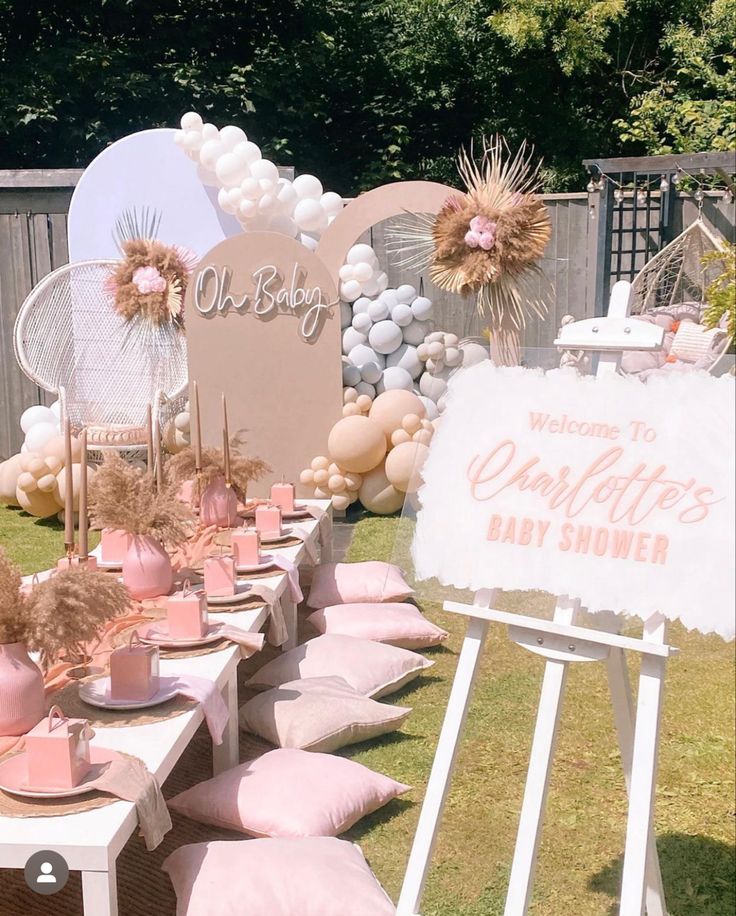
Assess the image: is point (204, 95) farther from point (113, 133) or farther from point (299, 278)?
point (299, 278)

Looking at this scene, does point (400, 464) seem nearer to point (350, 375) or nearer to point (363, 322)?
point (350, 375)

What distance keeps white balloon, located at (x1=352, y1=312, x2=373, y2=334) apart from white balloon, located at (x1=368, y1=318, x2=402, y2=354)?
0.17 ft

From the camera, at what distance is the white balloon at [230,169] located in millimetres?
6703

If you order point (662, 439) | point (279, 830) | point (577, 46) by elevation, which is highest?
point (577, 46)

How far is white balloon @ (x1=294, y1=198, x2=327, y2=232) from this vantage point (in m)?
6.99

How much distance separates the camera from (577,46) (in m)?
12.7

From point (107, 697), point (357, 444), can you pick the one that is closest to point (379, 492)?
point (357, 444)

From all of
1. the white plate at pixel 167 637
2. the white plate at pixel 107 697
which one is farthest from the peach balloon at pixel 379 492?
the white plate at pixel 107 697

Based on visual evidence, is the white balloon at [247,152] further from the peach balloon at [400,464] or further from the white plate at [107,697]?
the white plate at [107,697]

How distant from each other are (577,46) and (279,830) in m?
11.8

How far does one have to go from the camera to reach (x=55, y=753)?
2.14 meters

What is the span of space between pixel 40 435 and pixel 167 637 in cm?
396

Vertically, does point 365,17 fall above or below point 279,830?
above

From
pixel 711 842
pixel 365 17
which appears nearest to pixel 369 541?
pixel 711 842
